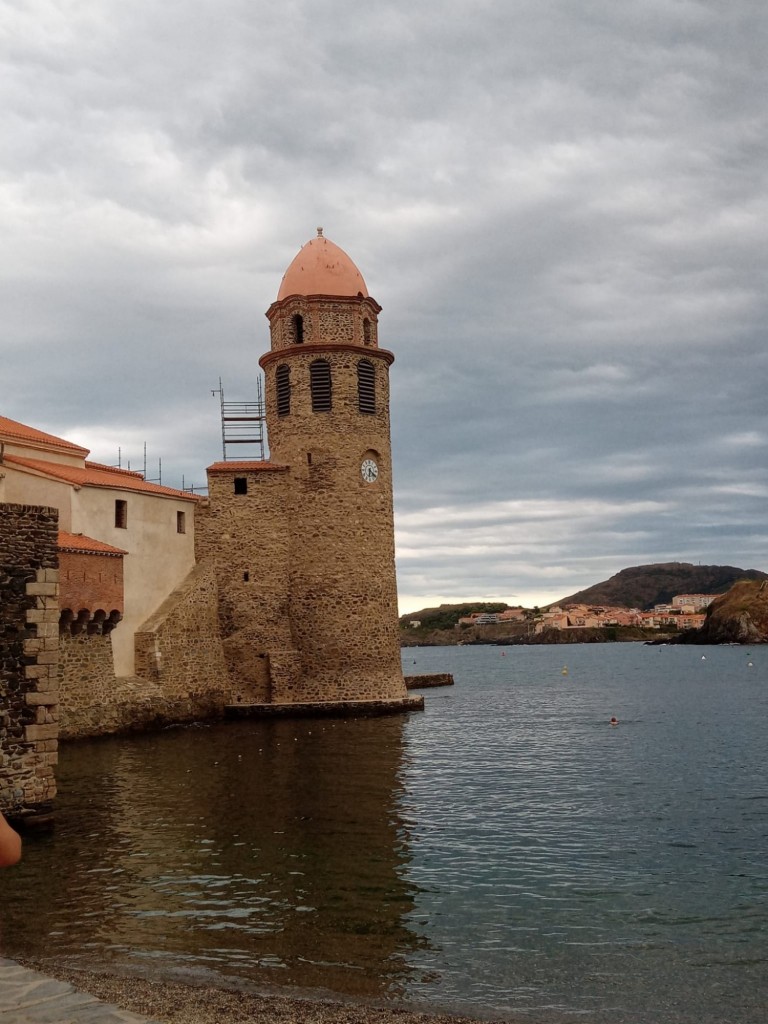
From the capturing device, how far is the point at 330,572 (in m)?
30.9

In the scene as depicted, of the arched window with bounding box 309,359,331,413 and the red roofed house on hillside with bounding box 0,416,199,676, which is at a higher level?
the arched window with bounding box 309,359,331,413

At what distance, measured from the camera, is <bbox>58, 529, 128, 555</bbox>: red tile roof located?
23.6 metres

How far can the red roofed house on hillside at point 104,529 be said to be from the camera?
24359mm

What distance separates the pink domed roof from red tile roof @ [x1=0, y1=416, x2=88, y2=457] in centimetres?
942

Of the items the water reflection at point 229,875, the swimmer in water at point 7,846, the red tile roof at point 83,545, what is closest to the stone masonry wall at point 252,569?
the red tile roof at point 83,545

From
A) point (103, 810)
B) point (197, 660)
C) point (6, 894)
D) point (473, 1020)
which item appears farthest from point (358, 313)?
point (473, 1020)

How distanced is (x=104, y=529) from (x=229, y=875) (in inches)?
689

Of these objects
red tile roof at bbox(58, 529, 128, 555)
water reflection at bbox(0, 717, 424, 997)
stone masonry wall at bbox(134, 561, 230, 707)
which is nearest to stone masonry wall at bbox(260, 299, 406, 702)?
stone masonry wall at bbox(134, 561, 230, 707)

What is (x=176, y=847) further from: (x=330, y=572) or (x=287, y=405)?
(x=287, y=405)

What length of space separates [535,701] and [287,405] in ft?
71.4

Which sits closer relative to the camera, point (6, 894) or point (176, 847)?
point (6, 894)

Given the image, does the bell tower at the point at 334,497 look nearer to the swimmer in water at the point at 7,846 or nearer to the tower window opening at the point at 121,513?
the tower window opening at the point at 121,513

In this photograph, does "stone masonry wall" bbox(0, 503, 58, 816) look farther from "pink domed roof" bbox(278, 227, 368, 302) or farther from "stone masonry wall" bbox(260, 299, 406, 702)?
"pink domed roof" bbox(278, 227, 368, 302)

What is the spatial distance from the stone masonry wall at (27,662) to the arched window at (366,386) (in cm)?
1911
